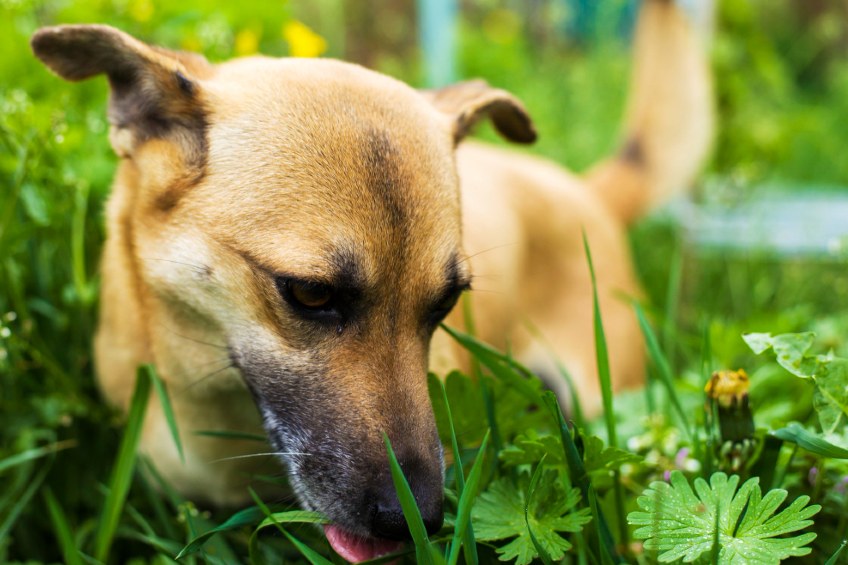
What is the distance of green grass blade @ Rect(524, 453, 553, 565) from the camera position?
1.58 m

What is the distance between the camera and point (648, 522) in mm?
1538

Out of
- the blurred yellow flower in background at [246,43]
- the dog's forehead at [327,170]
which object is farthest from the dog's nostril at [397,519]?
the blurred yellow flower in background at [246,43]

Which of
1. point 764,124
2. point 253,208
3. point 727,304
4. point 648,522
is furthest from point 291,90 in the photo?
point 764,124

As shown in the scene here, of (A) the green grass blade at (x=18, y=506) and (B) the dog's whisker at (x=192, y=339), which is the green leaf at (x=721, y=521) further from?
(A) the green grass blade at (x=18, y=506)

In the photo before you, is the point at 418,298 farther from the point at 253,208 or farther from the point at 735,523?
the point at 735,523

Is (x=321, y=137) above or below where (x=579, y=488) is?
above

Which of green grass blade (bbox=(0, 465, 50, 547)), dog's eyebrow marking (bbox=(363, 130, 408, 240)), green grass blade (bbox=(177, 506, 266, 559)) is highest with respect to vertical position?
dog's eyebrow marking (bbox=(363, 130, 408, 240))

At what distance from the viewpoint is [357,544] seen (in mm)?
1818

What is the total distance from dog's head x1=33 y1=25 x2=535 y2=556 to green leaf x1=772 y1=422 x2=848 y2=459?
725 mm

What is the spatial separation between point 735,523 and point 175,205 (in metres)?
1.46

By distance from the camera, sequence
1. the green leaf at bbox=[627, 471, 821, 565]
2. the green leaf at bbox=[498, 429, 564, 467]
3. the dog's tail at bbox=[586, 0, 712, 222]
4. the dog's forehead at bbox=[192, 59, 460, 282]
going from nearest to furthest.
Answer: the green leaf at bbox=[627, 471, 821, 565], the green leaf at bbox=[498, 429, 564, 467], the dog's forehead at bbox=[192, 59, 460, 282], the dog's tail at bbox=[586, 0, 712, 222]

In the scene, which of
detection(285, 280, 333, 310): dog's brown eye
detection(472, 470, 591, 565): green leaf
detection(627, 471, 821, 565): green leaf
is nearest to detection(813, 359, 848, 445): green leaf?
detection(627, 471, 821, 565): green leaf

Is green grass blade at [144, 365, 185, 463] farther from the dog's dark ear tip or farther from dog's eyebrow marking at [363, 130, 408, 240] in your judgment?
the dog's dark ear tip

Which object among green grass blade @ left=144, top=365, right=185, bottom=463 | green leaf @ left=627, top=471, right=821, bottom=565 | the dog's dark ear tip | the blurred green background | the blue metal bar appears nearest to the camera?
green leaf @ left=627, top=471, right=821, bottom=565
